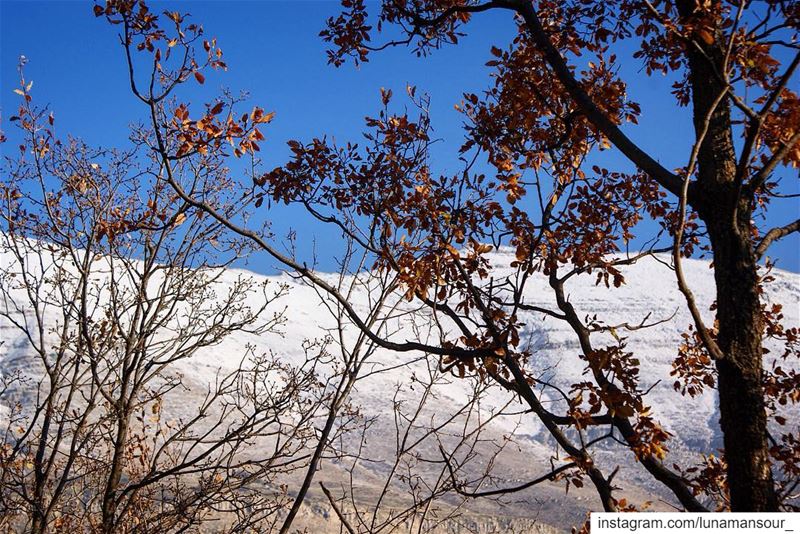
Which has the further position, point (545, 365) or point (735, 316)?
point (545, 365)

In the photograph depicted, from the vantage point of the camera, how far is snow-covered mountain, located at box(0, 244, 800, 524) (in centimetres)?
4741

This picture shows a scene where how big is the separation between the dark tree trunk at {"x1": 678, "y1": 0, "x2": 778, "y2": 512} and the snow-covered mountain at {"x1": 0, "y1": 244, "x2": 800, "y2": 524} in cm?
3664

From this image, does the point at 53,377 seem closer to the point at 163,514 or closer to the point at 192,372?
the point at 163,514

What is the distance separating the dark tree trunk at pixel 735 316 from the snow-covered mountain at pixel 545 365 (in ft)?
120

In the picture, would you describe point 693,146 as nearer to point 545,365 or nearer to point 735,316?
point 735,316

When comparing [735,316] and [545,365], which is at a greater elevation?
[545,365]

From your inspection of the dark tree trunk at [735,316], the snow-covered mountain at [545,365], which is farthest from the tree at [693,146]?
the snow-covered mountain at [545,365]

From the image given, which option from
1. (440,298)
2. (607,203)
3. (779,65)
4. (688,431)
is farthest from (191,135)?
(688,431)

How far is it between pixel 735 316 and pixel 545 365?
61439mm

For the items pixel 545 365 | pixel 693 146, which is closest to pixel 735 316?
pixel 693 146

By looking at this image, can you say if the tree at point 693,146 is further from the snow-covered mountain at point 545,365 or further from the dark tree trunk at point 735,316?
the snow-covered mountain at point 545,365

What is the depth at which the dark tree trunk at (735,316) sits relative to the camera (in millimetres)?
2645

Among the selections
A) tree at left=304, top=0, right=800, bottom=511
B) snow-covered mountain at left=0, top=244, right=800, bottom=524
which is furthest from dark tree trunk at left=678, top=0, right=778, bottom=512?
snow-covered mountain at left=0, top=244, right=800, bottom=524

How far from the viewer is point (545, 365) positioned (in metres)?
62.0
